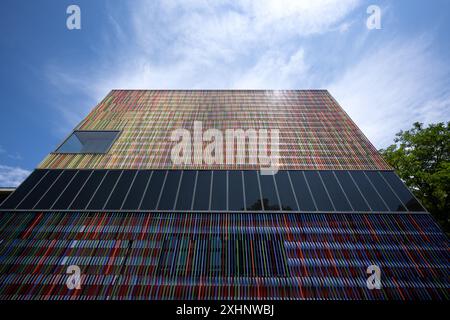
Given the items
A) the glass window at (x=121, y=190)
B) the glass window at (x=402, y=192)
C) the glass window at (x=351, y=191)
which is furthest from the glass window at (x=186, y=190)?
the glass window at (x=402, y=192)

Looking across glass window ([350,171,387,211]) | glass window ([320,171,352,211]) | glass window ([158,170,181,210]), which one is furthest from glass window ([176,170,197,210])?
glass window ([350,171,387,211])

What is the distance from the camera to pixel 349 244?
289 inches

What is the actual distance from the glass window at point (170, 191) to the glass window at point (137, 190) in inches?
40.9

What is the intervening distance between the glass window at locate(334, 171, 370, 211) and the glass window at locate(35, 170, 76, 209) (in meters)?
14.0

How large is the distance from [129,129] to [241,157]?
8.31 meters

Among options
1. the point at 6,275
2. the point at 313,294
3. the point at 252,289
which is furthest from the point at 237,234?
the point at 6,275

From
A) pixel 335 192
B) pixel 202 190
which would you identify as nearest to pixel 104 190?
pixel 202 190

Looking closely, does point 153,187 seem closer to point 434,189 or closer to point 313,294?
point 313,294

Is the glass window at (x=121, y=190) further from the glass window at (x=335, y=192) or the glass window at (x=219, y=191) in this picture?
the glass window at (x=335, y=192)

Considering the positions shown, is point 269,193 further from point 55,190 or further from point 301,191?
point 55,190

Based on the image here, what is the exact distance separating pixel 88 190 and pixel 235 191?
7323 mm

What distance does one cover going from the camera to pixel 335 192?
9.52m

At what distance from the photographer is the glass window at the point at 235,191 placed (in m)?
8.95

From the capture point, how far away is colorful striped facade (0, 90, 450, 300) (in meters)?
6.30
